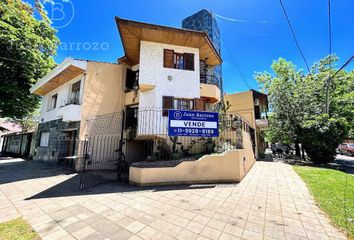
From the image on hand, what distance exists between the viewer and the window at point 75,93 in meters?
11.5

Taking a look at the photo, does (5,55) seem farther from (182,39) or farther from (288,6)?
(288,6)

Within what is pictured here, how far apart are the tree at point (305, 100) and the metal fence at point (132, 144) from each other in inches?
354

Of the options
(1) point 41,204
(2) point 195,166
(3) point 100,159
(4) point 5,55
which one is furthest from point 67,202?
(4) point 5,55

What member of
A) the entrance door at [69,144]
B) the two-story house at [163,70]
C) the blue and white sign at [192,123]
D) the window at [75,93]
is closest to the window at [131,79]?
the two-story house at [163,70]

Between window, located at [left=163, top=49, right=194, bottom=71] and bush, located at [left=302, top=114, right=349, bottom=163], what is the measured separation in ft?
38.3

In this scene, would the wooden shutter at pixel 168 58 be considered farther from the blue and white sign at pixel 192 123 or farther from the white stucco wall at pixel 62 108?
the white stucco wall at pixel 62 108

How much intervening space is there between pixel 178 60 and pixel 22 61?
43.7ft

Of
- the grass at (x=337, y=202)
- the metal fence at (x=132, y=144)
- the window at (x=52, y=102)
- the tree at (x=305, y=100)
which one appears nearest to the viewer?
the grass at (x=337, y=202)

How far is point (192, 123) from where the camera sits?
7.25 meters

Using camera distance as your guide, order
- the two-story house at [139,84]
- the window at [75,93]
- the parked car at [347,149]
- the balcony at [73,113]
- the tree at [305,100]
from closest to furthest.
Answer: the two-story house at [139,84]
the balcony at [73,113]
the window at [75,93]
the tree at [305,100]
the parked car at [347,149]

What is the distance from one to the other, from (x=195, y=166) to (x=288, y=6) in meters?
7.85

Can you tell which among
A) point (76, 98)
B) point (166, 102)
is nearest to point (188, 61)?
point (166, 102)

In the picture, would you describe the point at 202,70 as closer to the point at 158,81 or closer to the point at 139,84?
the point at 158,81

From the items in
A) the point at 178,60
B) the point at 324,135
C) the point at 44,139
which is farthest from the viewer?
the point at 44,139
